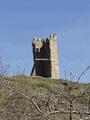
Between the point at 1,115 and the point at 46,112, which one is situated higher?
the point at 46,112

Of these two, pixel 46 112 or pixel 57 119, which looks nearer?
pixel 46 112

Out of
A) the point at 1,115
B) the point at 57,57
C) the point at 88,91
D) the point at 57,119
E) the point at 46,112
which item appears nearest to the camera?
the point at 46,112

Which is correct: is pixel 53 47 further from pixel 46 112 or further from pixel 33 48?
pixel 46 112

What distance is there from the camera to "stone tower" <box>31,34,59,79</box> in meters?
52.7

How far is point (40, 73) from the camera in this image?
175 feet

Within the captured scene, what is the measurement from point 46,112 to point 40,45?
50.6 m

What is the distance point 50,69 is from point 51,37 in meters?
3.52

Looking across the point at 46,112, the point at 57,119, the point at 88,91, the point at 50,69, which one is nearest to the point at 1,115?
the point at 57,119

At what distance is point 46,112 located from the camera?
183 inches

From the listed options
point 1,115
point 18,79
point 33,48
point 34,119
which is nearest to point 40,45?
point 33,48

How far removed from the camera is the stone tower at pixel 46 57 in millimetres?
52684

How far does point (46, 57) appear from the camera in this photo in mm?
54469

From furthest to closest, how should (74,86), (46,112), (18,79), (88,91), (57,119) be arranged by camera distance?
1. (18,79)
2. (57,119)
3. (74,86)
4. (88,91)
5. (46,112)

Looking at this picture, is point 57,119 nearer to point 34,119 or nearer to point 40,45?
point 34,119
